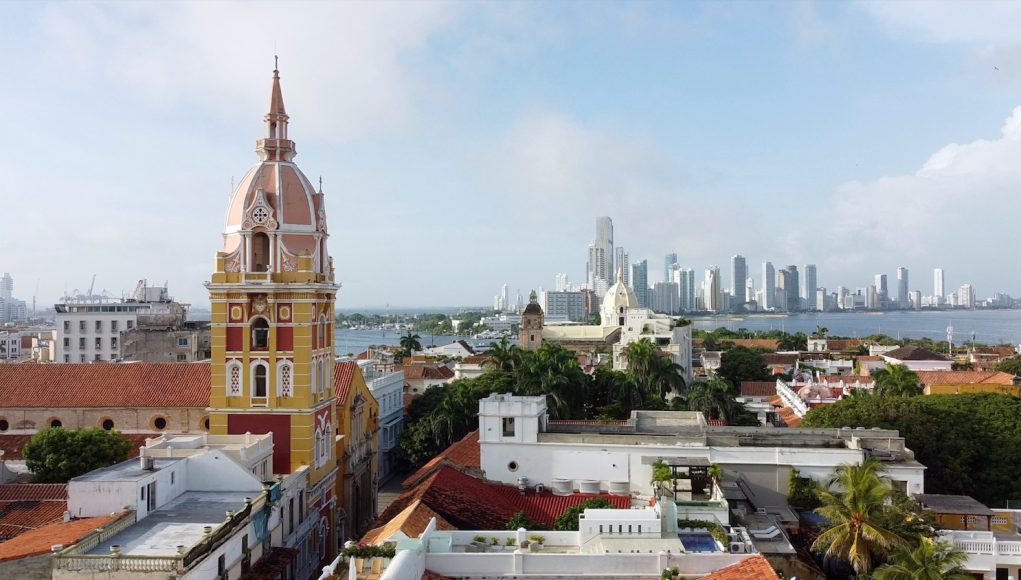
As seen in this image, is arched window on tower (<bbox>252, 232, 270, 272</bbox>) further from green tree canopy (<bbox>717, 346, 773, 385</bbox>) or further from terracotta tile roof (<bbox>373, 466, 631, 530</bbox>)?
green tree canopy (<bbox>717, 346, 773, 385</bbox>)

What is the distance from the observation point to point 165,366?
3922 centimetres

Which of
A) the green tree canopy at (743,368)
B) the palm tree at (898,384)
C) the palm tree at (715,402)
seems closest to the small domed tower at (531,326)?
the green tree canopy at (743,368)

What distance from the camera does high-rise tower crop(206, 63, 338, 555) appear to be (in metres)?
30.0

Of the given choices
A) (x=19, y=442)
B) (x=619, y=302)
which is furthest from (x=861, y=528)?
(x=619, y=302)

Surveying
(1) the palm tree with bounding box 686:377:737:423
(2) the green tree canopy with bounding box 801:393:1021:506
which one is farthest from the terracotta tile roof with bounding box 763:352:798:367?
(2) the green tree canopy with bounding box 801:393:1021:506

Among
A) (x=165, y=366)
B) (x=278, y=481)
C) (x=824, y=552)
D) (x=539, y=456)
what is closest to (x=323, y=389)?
(x=278, y=481)

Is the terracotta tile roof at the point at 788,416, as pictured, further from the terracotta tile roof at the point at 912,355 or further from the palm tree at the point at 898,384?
the terracotta tile roof at the point at 912,355

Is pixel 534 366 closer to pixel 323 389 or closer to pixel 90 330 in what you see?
pixel 323 389

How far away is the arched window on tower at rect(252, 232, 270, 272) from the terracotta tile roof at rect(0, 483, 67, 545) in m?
10.3

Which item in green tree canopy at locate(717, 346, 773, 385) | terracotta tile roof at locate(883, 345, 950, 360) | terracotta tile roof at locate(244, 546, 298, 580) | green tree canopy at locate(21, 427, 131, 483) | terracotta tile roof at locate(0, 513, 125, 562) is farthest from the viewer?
terracotta tile roof at locate(883, 345, 950, 360)

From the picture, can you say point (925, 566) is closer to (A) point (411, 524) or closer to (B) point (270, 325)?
(A) point (411, 524)

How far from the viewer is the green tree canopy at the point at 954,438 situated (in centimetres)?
3809

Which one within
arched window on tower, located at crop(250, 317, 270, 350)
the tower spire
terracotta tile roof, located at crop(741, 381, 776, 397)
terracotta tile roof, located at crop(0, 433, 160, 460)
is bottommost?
terracotta tile roof, located at crop(741, 381, 776, 397)

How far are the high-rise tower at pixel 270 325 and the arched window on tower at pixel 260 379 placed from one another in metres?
0.04
